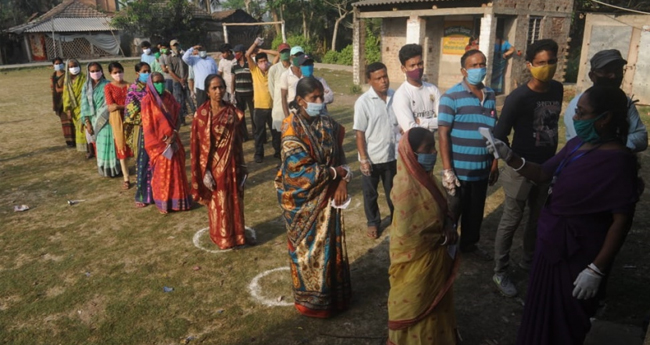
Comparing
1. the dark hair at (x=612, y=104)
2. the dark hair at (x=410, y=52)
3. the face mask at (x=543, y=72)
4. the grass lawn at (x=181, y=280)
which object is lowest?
the grass lawn at (x=181, y=280)

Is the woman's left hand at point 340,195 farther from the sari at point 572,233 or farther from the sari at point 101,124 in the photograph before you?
the sari at point 101,124

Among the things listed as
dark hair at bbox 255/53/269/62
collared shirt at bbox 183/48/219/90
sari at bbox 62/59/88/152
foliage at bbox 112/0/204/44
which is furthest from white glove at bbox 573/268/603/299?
foliage at bbox 112/0/204/44

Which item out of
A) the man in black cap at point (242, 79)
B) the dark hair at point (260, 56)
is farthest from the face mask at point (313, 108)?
the man in black cap at point (242, 79)

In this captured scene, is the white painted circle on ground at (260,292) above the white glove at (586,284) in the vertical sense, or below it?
below

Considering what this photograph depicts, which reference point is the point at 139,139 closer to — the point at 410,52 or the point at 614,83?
the point at 410,52

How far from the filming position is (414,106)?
472 centimetres

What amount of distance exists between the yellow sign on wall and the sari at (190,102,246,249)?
13.1 m

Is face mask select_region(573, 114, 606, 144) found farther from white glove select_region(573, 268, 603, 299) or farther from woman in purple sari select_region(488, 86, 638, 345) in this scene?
white glove select_region(573, 268, 603, 299)

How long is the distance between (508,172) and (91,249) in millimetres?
4580

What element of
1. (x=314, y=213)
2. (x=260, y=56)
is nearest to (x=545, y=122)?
(x=314, y=213)

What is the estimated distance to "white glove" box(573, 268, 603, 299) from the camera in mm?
2570

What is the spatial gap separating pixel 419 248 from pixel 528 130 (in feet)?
6.29

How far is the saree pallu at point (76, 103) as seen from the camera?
8398 mm

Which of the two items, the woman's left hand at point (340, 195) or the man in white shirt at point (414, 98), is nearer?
the woman's left hand at point (340, 195)
